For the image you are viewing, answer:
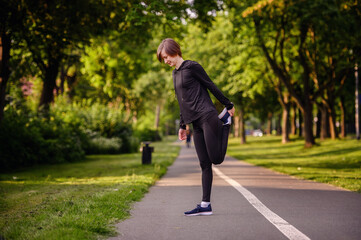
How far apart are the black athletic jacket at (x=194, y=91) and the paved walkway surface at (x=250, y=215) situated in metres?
1.29

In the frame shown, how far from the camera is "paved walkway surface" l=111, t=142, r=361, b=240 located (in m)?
4.15

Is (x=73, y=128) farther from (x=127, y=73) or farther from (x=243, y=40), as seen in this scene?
(x=243, y=40)

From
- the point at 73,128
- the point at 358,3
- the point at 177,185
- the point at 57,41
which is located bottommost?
the point at 177,185

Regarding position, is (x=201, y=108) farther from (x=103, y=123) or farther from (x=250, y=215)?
(x=103, y=123)

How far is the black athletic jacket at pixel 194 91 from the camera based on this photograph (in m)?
5.13

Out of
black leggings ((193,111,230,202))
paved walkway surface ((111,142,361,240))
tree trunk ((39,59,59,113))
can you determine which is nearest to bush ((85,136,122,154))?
tree trunk ((39,59,59,113))

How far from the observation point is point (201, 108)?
5.11 metres

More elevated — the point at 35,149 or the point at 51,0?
the point at 51,0

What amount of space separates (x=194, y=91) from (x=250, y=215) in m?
1.63

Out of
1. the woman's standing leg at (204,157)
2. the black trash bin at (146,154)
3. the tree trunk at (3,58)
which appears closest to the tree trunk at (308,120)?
the black trash bin at (146,154)

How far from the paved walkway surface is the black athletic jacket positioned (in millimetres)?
1288

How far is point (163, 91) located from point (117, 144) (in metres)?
29.5

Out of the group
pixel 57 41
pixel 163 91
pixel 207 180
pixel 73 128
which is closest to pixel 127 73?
pixel 73 128

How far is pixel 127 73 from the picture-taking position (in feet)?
74.3
